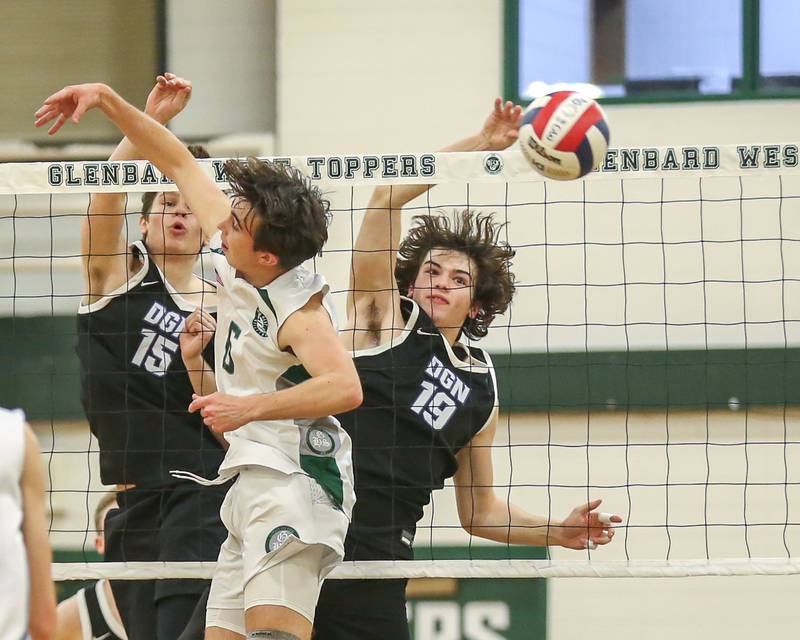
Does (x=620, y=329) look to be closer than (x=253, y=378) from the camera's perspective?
No

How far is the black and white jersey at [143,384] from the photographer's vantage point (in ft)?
14.2

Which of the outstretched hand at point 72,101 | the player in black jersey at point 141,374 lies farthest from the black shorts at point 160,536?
the outstretched hand at point 72,101

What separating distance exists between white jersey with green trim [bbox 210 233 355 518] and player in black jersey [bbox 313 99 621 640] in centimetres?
69

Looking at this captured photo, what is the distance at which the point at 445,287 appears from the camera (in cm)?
427

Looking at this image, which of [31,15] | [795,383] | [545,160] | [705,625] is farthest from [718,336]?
[31,15]

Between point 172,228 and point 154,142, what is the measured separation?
→ 0.76 meters

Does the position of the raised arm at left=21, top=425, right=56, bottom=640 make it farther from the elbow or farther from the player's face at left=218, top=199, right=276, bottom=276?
the elbow

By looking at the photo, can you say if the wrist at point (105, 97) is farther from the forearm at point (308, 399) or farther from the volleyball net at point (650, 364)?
the volleyball net at point (650, 364)

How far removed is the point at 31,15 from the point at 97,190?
137 inches

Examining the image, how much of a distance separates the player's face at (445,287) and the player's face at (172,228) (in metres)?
0.81

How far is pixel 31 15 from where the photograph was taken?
285 inches

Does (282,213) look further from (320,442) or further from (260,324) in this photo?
(320,442)

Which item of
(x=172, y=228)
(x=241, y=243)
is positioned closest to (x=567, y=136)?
(x=241, y=243)

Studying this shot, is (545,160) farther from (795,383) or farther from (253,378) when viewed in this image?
(795,383)
